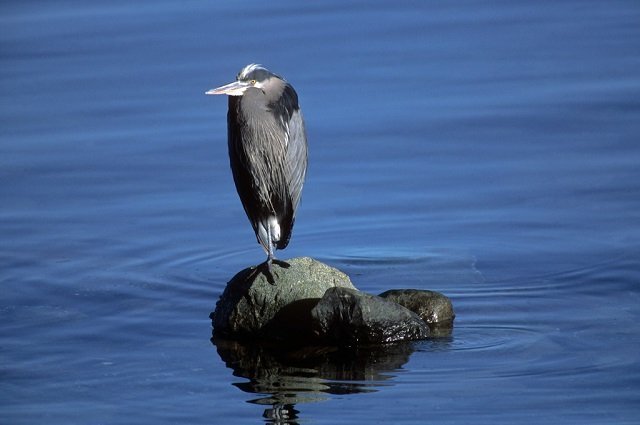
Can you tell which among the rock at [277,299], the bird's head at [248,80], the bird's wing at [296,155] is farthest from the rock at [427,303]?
the bird's head at [248,80]

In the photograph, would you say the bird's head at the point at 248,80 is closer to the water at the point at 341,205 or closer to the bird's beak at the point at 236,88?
the bird's beak at the point at 236,88

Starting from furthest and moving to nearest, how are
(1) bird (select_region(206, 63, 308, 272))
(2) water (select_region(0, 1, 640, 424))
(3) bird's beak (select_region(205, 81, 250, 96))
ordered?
(1) bird (select_region(206, 63, 308, 272)) → (3) bird's beak (select_region(205, 81, 250, 96)) → (2) water (select_region(0, 1, 640, 424))

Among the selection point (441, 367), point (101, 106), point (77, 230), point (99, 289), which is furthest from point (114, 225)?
point (441, 367)

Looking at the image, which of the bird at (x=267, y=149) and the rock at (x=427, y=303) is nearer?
the rock at (x=427, y=303)

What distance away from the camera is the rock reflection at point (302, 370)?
8.22 metres

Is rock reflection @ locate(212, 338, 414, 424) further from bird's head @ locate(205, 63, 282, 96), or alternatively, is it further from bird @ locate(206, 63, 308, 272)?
bird's head @ locate(205, 63, 282, 96)

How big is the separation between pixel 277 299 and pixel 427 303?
972 mm

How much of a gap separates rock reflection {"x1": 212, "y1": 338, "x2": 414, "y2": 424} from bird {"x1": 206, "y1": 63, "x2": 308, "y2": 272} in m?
0.67

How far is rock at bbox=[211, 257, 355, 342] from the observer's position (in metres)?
9.19

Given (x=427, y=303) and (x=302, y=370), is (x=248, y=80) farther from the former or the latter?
(x=302, y=370)

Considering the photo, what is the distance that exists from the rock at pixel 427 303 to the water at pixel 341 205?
121mm

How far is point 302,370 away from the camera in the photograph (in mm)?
8680

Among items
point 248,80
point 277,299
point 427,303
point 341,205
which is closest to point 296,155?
point 248,80

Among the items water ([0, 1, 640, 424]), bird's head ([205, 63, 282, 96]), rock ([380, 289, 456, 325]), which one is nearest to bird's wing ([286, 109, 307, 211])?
bird's head ([205, 63, 282, 96])
